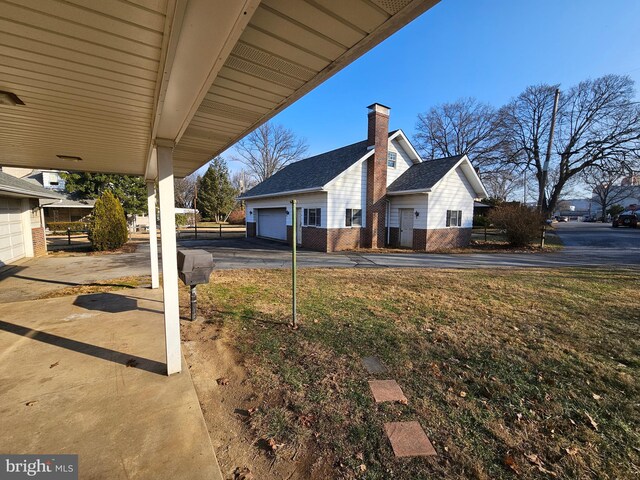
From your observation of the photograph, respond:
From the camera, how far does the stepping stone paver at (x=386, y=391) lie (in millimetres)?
2705

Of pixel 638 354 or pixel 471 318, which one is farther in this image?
pixel 471 318

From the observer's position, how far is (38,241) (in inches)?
464

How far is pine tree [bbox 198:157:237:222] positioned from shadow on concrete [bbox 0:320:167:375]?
37.6m

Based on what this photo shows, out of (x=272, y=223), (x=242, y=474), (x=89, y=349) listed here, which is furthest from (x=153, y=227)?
(x=272, y=223)

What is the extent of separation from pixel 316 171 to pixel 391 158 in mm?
4523

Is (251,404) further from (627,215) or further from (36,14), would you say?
(627,215)

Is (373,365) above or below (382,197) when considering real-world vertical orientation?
below

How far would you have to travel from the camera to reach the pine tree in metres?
39.7

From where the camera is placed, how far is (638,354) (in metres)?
3.62

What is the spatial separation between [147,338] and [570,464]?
4688 mm

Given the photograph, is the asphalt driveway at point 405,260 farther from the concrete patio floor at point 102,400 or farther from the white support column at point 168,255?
the white support column at point 168,255

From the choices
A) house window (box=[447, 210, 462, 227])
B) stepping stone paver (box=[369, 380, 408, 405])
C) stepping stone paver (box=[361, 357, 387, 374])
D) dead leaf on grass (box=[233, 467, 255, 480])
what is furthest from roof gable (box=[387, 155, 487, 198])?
dead leaf on grass (box=[233, 467, 255, 480])

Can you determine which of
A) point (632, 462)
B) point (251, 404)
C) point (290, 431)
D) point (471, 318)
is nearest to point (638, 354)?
point (471, 318)

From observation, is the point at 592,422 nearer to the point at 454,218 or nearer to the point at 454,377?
the point at 454,377
